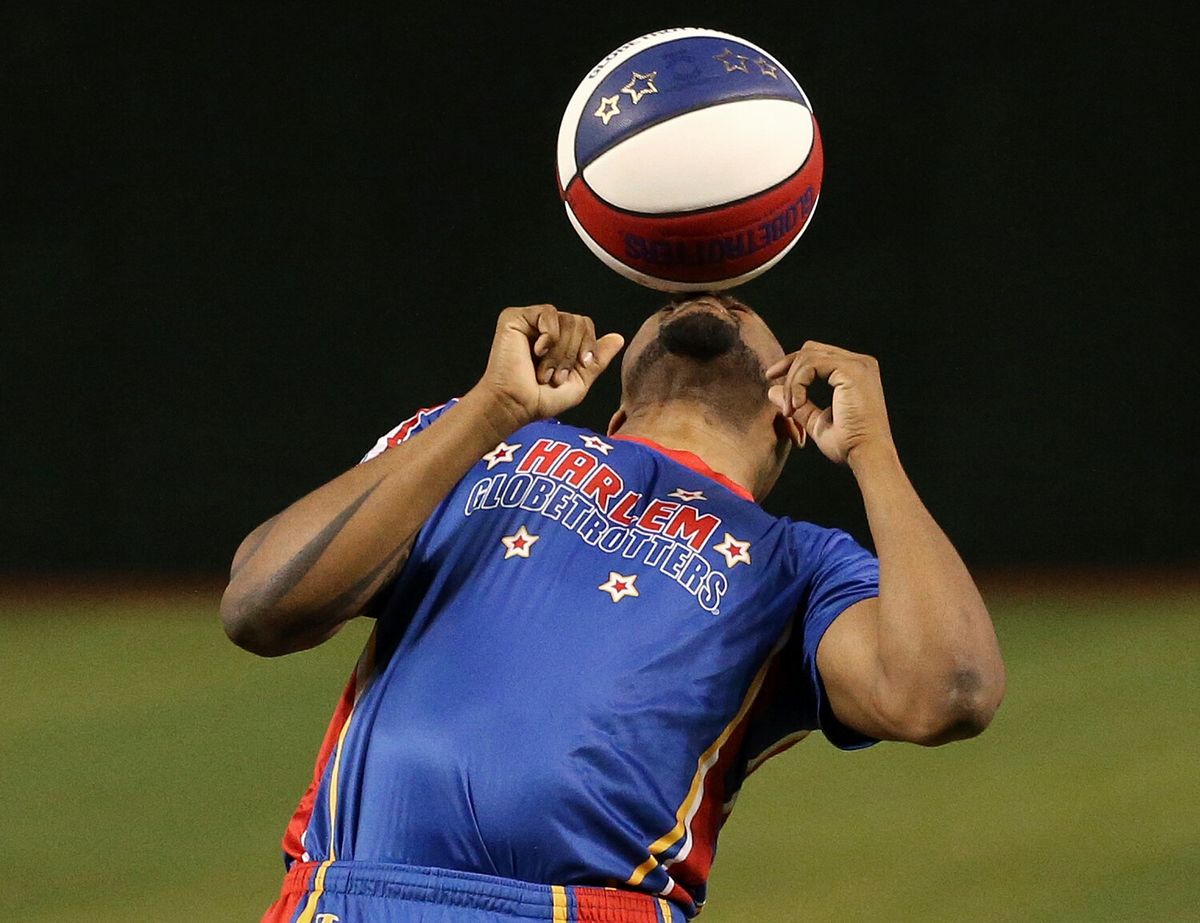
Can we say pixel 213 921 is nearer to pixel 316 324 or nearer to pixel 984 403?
pixel 316 324

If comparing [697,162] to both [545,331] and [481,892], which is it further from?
[481,892]

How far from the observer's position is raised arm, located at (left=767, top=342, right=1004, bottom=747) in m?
2.22

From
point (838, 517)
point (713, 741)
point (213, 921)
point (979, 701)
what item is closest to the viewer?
point (979, 701)

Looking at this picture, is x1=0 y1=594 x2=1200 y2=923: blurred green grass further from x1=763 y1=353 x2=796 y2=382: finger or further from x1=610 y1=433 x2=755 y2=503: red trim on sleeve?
x1=763 y1=353 x2=796 y2=382: finger

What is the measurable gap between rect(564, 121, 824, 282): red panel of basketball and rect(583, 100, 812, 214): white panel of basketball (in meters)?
0.02

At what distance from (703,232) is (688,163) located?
0.11 metres

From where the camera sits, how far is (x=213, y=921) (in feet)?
13.0

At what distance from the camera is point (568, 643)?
2348mm

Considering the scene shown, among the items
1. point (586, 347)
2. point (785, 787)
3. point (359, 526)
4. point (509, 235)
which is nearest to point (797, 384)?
point (586, 347)

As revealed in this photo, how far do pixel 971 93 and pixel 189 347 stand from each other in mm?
3007

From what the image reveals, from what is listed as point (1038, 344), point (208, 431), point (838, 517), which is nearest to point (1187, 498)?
point (1038, 344)

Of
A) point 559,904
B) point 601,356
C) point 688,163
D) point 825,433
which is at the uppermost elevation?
point 688,163

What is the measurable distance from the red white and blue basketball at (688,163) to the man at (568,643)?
341 mm

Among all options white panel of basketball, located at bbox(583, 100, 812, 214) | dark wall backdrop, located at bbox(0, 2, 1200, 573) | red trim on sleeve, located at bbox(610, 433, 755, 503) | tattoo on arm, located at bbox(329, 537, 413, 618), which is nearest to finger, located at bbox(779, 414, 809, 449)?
red trim on sleeve, located at bbox(610, 433, 755, 503)
